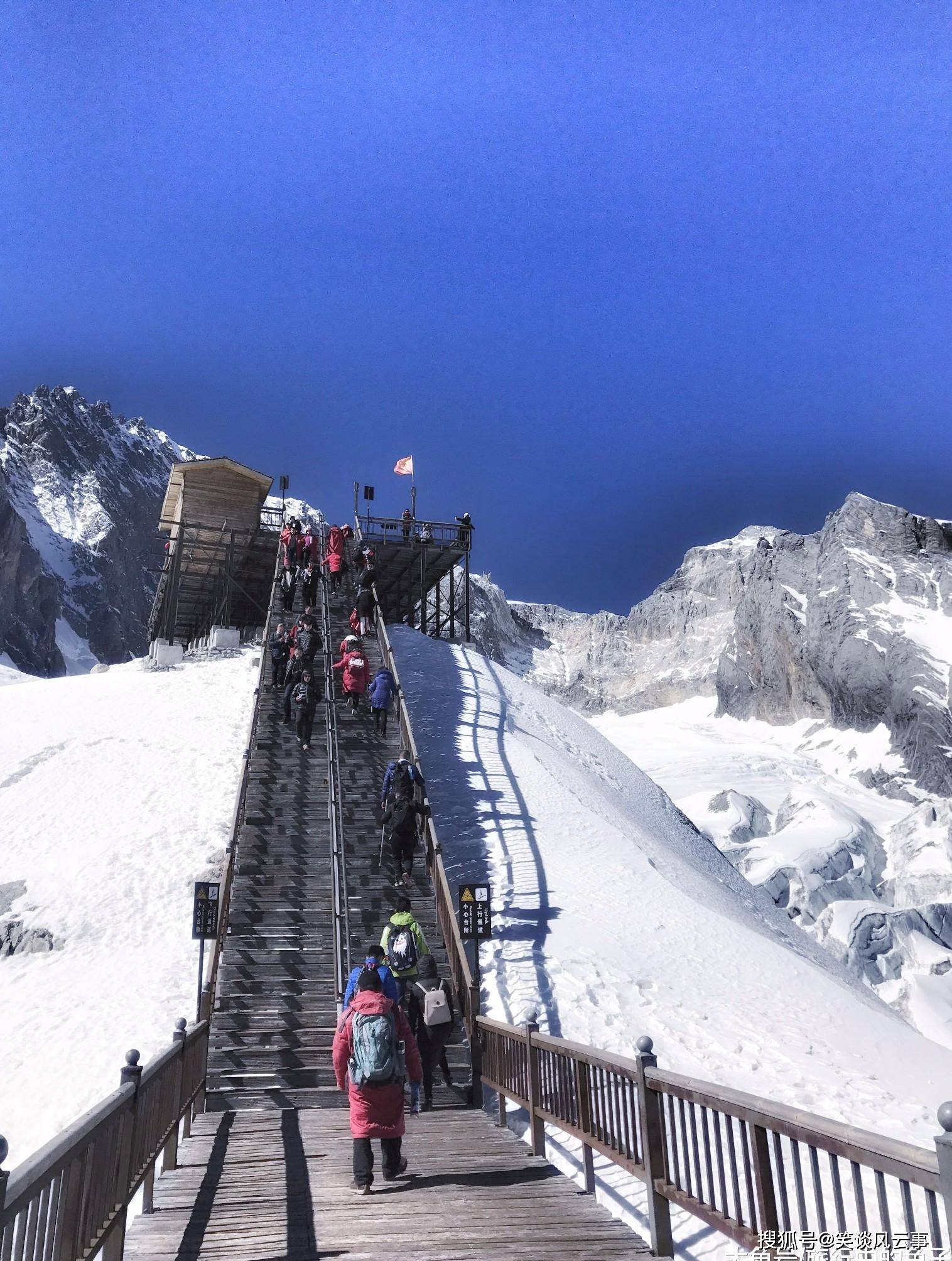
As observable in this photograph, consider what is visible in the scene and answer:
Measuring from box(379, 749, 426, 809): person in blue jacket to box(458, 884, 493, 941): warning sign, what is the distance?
2294 millimetres

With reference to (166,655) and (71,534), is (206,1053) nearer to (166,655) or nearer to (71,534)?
(166,655)

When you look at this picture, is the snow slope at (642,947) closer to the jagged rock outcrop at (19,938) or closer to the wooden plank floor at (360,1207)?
the wooden plank floor at (360,1207)

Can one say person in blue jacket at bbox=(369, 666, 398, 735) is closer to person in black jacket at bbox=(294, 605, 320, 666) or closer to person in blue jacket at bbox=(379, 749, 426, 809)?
person in black jacket at bbox=(294, 605, 320, 666)

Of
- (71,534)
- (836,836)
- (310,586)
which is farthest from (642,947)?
(71,534)

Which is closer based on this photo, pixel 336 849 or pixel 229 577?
pixel 336 849

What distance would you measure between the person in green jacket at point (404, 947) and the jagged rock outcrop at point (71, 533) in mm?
125917

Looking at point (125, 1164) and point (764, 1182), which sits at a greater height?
point (764, 1182)

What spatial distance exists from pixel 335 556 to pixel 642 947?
624 inches

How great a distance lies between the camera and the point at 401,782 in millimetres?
13164

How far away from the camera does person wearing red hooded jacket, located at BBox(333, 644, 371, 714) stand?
1816cm

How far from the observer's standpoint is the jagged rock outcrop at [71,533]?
12600 centimetres

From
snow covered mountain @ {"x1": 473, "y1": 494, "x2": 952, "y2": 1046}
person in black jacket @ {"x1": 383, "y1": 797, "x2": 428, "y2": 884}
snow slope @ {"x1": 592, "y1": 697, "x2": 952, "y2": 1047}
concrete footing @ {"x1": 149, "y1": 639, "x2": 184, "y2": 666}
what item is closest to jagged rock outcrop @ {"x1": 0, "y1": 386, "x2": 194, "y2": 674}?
snow covered mountain @ {"x1": 473, "y1": 494, "x2": 952, "y2": 1046}

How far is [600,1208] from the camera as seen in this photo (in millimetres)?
5332

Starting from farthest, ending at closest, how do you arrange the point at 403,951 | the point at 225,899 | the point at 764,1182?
the point at 225,899
the point at 403,951
the point at 764,1182
